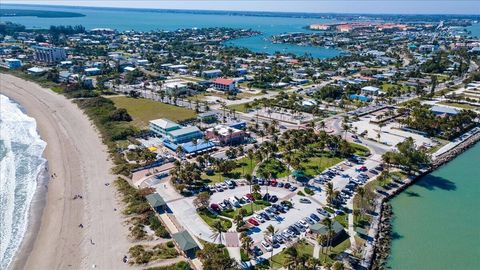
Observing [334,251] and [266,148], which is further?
[266,148]

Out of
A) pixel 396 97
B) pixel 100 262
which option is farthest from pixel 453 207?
pixel 396 97

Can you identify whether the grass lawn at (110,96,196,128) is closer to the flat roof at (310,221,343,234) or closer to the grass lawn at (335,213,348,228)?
the grass lawn at (335,213,348,228)

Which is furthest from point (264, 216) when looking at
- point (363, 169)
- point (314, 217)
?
point (363, 169)

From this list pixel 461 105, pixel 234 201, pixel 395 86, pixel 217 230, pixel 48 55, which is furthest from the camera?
pixel 48 55

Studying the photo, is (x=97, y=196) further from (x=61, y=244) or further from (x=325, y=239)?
(x=325, y=239)

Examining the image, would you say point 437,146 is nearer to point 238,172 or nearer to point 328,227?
point 238,172

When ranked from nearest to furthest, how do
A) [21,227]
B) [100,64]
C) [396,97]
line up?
[21,227] < [396,97] < [100,64]

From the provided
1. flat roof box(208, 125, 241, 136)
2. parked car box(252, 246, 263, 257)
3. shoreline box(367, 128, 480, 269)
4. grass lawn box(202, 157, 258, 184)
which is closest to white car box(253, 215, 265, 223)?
parked car box(252, 246, 263, 257)
